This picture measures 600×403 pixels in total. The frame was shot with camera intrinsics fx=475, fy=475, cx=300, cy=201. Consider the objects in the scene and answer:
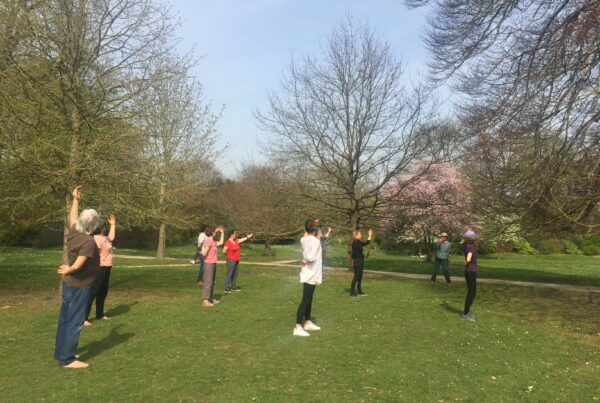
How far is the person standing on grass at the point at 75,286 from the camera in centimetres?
564

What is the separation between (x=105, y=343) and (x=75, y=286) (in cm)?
172

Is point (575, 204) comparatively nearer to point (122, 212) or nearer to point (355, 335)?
point (355, 335)

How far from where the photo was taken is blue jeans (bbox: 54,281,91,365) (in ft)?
18.6

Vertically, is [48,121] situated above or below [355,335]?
above

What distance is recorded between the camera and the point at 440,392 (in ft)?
16.6

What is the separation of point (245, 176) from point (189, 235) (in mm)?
9621

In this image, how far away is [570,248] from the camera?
36.0 meters

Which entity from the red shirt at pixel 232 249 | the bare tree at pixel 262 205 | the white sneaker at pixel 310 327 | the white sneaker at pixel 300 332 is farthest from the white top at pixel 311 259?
the bare tree at pixel 262 205

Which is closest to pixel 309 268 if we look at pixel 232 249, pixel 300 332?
pixel 300 332

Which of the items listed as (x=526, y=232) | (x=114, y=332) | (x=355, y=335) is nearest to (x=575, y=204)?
(x=526, y=232)

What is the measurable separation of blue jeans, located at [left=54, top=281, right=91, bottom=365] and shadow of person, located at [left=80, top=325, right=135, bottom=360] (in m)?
0.46

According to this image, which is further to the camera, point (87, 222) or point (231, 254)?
point (231, 254)

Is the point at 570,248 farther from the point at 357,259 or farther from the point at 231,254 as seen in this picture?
the point at 231,254

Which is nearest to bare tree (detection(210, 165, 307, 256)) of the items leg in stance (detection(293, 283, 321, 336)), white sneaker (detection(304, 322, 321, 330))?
white sneaker (detection(304, 322, 321, 330))
